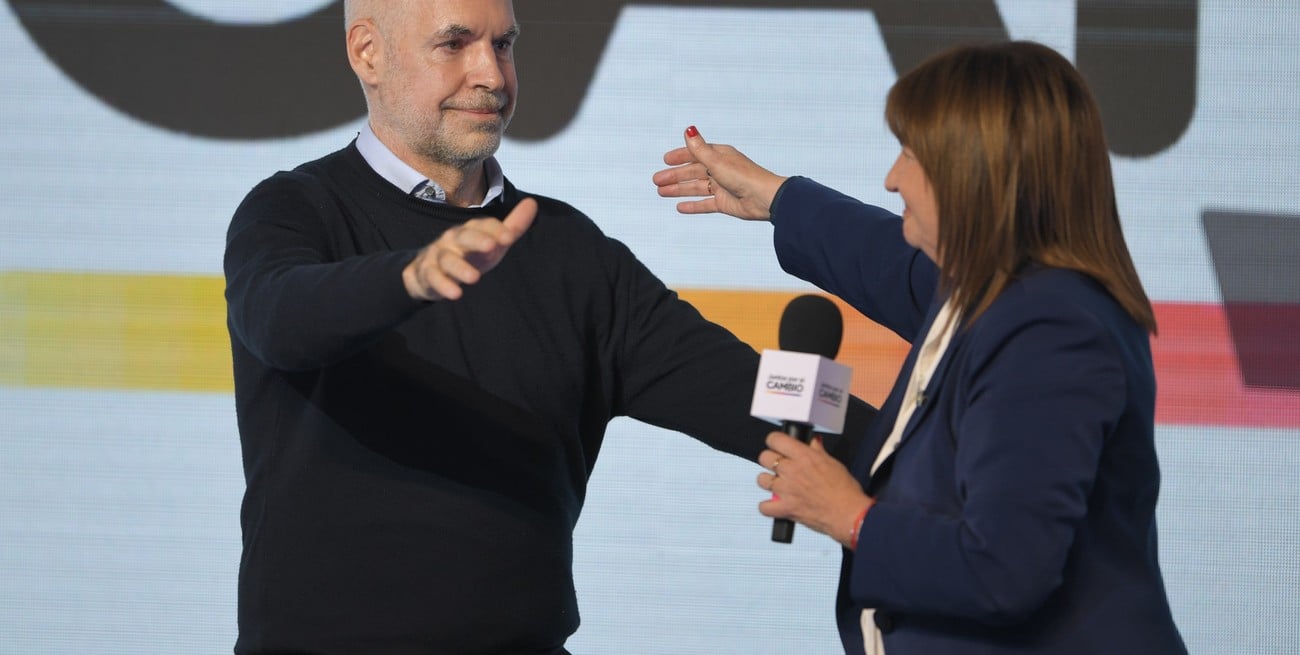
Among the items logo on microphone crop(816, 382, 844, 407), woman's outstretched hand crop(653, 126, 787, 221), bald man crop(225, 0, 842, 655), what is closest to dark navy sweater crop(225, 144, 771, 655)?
bald man crop(225, 0, 842, 655)

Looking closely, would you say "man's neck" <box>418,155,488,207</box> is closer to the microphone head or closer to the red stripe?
the microphone head

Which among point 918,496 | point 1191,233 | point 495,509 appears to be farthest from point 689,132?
point 1191,233

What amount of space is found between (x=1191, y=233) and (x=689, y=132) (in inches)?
58.0

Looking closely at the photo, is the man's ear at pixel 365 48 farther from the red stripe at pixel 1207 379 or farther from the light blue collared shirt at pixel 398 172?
the red stripe at pixel 1207 379

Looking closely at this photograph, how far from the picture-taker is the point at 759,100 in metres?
3.06

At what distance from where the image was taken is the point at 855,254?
6.22ft

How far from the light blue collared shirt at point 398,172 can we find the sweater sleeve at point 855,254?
0.43m

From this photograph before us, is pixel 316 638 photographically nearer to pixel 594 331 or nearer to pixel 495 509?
pixel 495 509

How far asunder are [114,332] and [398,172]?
1.56m

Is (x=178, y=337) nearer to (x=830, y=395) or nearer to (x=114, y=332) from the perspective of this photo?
(x=114, y=332)

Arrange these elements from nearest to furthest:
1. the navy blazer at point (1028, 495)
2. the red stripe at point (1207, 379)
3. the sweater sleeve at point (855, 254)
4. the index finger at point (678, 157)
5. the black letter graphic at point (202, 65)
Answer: the navy blazer at point (1028, 495)
the sweater sleeve at point (855, 254)
the index finger at point (678, 157)
the red stripe at point (1207, 379)
the black letter graphic at point (202, 65)

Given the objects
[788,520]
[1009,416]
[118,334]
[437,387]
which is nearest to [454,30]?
[437,387]

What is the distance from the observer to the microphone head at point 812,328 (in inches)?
61.4

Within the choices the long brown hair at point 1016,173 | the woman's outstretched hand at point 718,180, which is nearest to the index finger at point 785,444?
the long brown hair at point 1016,173
